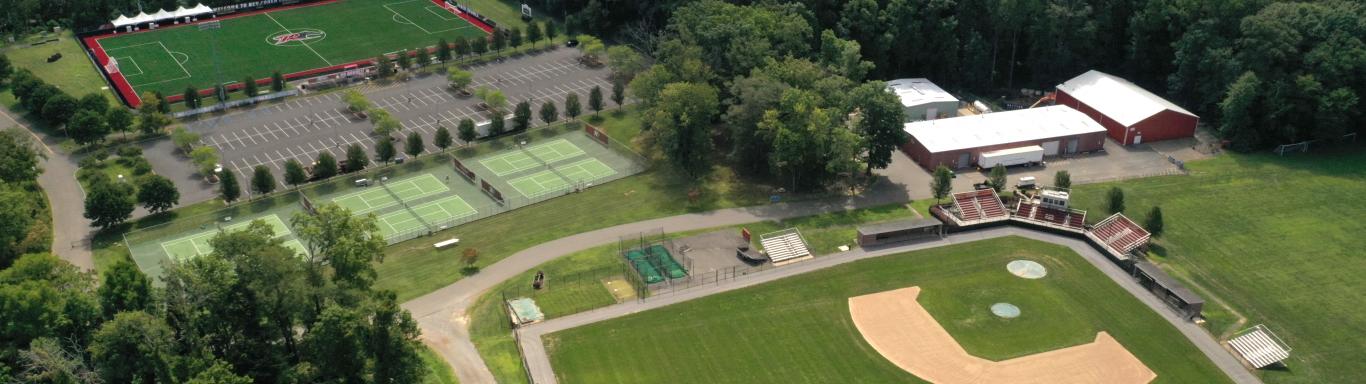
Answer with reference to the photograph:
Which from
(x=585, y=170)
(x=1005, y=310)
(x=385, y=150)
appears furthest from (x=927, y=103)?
(x=385, y=150)

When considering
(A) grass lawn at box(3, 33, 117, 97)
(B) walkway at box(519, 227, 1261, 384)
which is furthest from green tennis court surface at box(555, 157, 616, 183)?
(A) grass lawn at box(3, 33, 117, 97)

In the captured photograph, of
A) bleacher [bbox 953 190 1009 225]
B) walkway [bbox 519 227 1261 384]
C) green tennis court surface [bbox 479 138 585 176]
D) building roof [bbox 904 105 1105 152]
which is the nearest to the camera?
walkway [bbox 519 227 1261 384]

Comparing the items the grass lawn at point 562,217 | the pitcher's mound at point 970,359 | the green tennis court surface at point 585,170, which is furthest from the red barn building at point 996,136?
the green tennis court surface at point 585,170

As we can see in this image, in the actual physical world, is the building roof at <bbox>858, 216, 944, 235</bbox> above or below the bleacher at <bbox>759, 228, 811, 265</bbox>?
above

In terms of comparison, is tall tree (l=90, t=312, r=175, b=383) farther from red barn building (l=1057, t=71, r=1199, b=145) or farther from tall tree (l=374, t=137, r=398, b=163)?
red barn building (l=1057, t=71, r=1199, b=145)

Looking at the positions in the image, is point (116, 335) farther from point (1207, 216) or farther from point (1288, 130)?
point (1288, 130)

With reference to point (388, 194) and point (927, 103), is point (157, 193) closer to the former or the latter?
point (388, 194)
